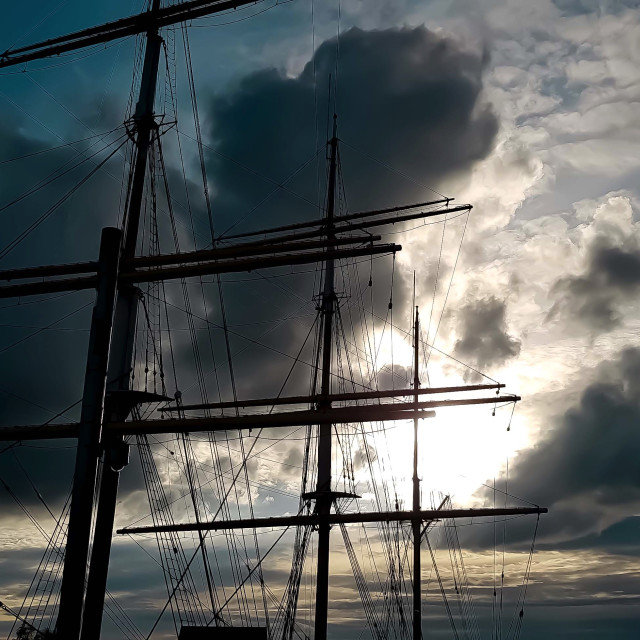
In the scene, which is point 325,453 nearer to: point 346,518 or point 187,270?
point 346,518

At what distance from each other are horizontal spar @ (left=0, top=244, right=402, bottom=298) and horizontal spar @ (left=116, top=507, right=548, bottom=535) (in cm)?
1950

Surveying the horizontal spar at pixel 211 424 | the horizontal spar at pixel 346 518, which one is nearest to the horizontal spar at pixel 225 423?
the horizontal spar at pixel 211 424

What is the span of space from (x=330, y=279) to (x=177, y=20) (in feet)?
65.0

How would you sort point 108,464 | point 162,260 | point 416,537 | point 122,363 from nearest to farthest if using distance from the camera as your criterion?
1. point 162,260
2. point 108,464
3. point 122,363
4. point 416,537

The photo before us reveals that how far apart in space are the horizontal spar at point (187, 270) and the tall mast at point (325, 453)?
1219 centimetres

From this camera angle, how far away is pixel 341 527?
40.6 metres

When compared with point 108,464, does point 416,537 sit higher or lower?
higher

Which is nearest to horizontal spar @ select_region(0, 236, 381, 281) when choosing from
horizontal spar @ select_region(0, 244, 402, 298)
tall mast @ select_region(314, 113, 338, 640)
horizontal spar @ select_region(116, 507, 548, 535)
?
horizontal spar @ select_region(0, 244, 402, 298)

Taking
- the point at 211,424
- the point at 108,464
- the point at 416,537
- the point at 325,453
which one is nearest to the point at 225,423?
the point at 211,424

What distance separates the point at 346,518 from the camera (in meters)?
38.9

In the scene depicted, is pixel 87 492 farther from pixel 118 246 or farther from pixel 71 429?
pixel 71 429

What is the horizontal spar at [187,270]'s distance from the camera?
17562 mm

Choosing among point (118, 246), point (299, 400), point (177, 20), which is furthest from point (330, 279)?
point (118, 246)

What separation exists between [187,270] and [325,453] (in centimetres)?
2196
